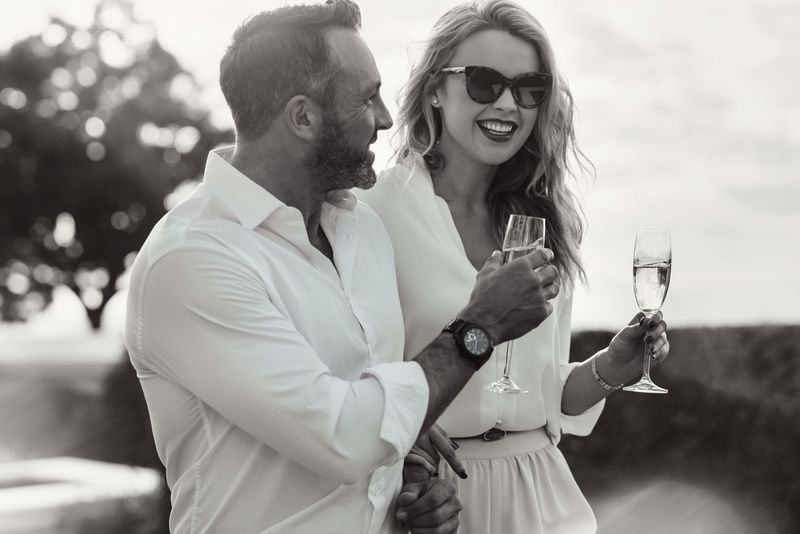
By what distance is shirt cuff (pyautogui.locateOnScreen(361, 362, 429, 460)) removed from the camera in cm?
264

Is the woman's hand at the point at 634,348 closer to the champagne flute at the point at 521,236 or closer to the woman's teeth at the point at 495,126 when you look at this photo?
the champagne flute at the point at 521,236

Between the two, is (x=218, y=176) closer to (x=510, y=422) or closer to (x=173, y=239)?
(x=173, y=239)

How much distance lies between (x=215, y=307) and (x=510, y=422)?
1.62 m

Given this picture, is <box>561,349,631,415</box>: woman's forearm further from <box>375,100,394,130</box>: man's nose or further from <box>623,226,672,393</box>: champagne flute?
<box>375,100,394,130</box>: man's nose

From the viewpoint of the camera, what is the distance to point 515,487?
12.7 feet

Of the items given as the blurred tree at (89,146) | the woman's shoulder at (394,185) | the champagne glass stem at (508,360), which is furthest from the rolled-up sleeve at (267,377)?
the blurred tree at (89,146)

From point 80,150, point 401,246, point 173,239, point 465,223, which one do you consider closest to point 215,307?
point 173,239

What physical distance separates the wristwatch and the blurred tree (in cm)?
2445

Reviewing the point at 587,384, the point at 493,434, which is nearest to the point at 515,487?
the point at 493,434

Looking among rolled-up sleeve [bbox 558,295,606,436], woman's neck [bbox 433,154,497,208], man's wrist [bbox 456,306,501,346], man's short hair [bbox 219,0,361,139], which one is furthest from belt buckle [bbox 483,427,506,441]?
man's short hair [bbox 219,0,361,139]

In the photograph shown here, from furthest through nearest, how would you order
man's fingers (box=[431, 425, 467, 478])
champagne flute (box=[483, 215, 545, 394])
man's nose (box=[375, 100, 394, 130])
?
man's fingers (box=[431, 425, 467, 478]), champagne flute (box=[483, 215, 545, 394]), man's nose (box=[375, 100, 394, 130])

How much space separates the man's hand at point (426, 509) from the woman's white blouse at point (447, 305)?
666 millimetres

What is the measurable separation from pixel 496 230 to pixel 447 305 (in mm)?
546

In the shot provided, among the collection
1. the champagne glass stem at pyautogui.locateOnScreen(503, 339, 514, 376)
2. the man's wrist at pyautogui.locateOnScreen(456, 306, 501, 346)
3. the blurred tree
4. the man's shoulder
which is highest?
the man's shoulder
